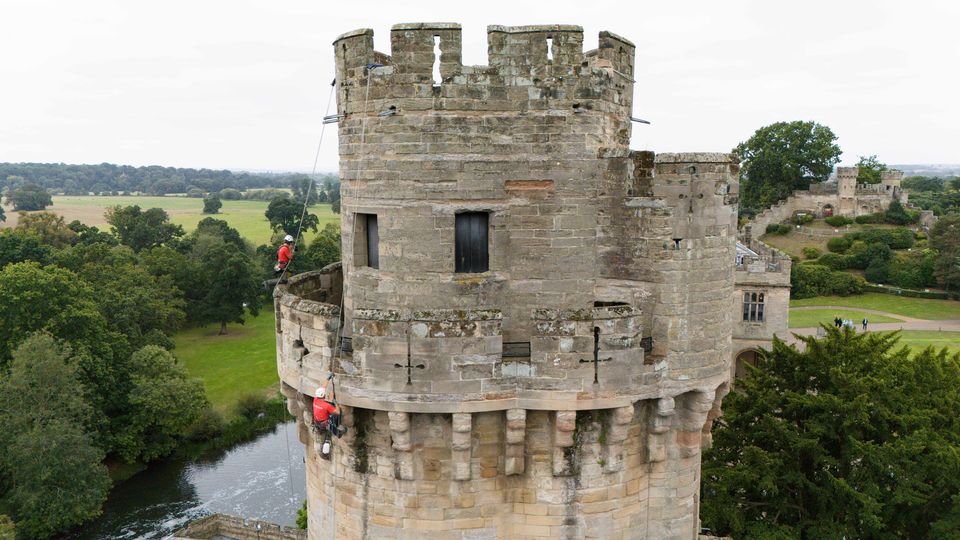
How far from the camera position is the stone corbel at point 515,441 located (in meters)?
10.7

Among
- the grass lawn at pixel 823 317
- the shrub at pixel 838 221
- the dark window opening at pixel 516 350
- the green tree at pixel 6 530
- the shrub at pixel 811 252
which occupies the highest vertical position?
the dark window opening at pixel 516 350

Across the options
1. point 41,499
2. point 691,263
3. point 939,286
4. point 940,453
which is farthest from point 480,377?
point 939,286

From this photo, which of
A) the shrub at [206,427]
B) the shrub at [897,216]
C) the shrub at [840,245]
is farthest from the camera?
the shrub at [897,216]

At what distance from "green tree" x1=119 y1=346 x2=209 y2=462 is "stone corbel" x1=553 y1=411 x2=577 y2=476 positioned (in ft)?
122

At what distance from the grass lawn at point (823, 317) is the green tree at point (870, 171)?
4761cm

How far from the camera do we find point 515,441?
1084 centimetres

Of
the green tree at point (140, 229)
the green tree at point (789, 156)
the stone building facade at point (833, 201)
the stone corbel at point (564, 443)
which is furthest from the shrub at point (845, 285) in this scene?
the green tree at point (140, 229)

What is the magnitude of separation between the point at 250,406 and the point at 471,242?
43.5m

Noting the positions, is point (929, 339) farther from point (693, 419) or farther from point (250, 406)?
point (693, 419)

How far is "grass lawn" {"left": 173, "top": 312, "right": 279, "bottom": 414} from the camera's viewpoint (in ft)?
175

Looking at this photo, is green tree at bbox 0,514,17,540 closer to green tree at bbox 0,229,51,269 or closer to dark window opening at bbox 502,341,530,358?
dark window opening at bbox 502,341,530,358

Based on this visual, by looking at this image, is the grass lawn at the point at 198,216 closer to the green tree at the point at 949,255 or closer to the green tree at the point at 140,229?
the green tree at the point at 140,229

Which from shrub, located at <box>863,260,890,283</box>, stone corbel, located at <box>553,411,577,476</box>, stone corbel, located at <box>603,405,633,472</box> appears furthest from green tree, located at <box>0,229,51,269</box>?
shrub, located at <box>863,260,890,283</box>

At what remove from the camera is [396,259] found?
1105 cm
